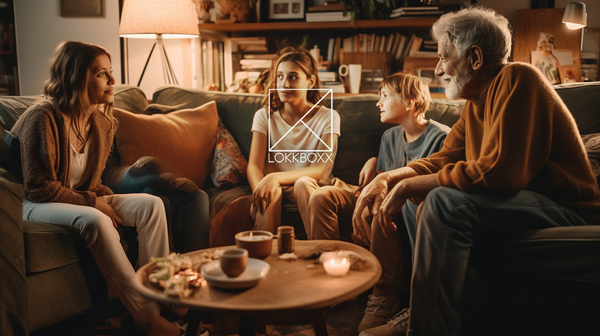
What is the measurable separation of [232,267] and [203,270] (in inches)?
3.8

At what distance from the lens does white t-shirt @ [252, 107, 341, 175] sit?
6.87 feet

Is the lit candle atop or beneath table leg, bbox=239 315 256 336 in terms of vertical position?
atop

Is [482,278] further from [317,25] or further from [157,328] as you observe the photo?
[317,25]

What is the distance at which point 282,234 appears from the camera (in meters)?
1.27

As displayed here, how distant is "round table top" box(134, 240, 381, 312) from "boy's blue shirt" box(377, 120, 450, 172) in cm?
78

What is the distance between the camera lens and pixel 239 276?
41.3 inches

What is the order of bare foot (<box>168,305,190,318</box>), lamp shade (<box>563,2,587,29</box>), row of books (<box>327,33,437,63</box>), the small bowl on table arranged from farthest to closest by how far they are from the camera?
row of books (<box>327,33,437,63</box>), lamp shade (<box>563,2,587,29</box>), bare foot (<box>168,305,190,318</box>), the small bowl on table

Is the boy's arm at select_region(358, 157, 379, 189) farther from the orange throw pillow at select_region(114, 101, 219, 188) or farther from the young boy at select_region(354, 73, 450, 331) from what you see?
the orange throw pillow at select_region(114, 101, 219, 188)

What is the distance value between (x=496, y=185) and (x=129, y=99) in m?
1.75

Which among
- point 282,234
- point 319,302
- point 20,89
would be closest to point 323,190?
point 282,234

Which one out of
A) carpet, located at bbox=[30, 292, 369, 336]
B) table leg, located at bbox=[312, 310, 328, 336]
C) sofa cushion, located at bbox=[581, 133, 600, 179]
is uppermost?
sofa cushion, located at bbox=[581, 133, 600, 179]

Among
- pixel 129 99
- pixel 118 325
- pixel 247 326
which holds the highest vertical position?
pixel 129 99

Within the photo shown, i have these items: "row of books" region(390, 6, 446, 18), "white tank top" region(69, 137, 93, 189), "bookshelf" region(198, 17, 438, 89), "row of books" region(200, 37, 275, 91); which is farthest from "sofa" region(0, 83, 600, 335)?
"row of books" region(200, 37, 275, 91)

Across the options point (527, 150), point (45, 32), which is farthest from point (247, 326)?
point (45, 32)
